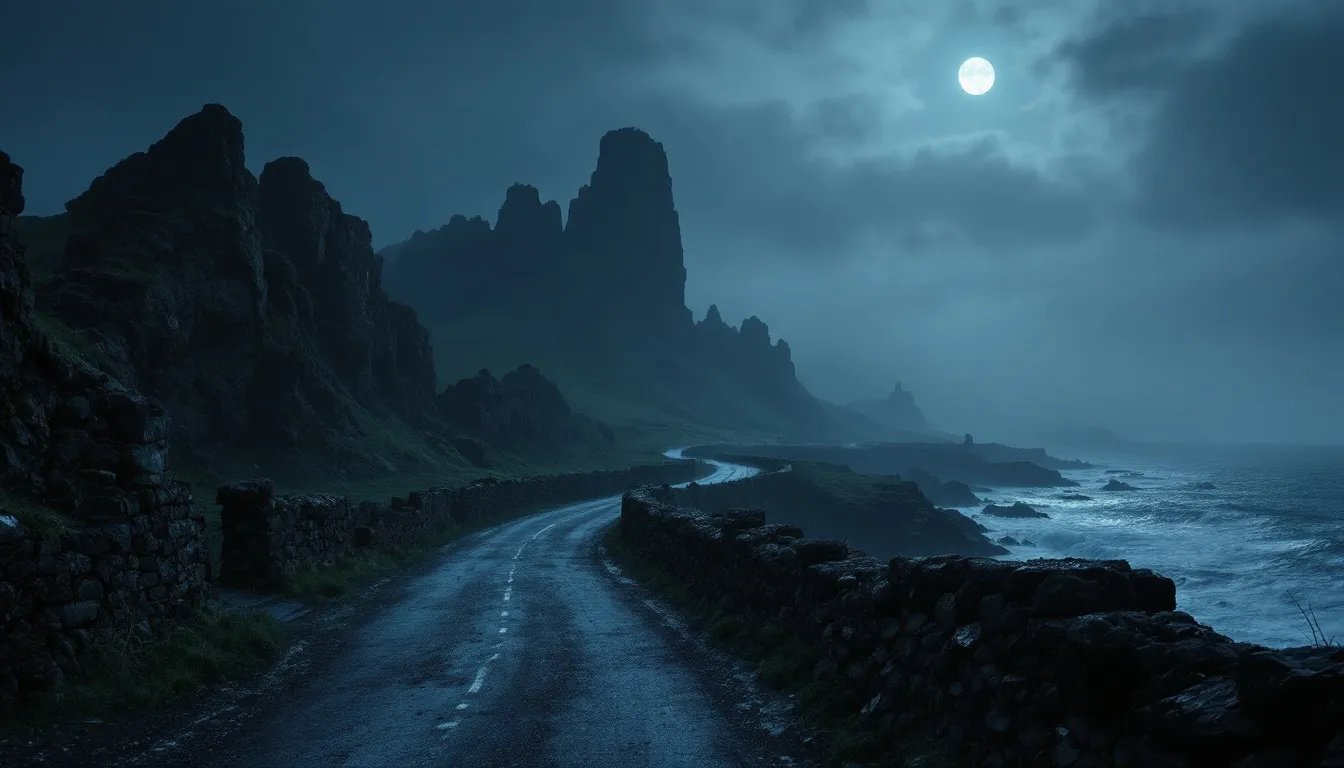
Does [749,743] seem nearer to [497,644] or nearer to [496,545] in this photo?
[497,644]

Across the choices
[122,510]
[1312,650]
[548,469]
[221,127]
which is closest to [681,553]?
[122,510]

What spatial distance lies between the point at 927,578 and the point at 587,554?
24.8 metres

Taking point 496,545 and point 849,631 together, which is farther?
point 496,545

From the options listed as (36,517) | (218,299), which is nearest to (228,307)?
(218,299)

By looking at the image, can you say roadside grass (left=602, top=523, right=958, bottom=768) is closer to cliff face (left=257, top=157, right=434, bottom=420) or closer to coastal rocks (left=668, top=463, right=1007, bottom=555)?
Answer: coastal rocks (left=668, top=463, right=1007, bottom=555)

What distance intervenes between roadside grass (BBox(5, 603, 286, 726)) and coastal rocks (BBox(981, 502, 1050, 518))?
84593mm

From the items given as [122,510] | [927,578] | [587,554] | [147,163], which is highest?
[147,163]

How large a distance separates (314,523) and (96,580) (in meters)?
12.8

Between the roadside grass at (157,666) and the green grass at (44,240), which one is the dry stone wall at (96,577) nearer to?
the roadside grass at (157,666)

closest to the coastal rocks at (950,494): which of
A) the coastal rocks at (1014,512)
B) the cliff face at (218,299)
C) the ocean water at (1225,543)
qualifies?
the ocean water at (1225,543)

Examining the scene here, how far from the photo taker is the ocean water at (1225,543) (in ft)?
129

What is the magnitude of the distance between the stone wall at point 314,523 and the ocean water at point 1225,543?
2670cm

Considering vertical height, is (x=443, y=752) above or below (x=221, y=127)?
below

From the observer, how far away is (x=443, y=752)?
387 inches
